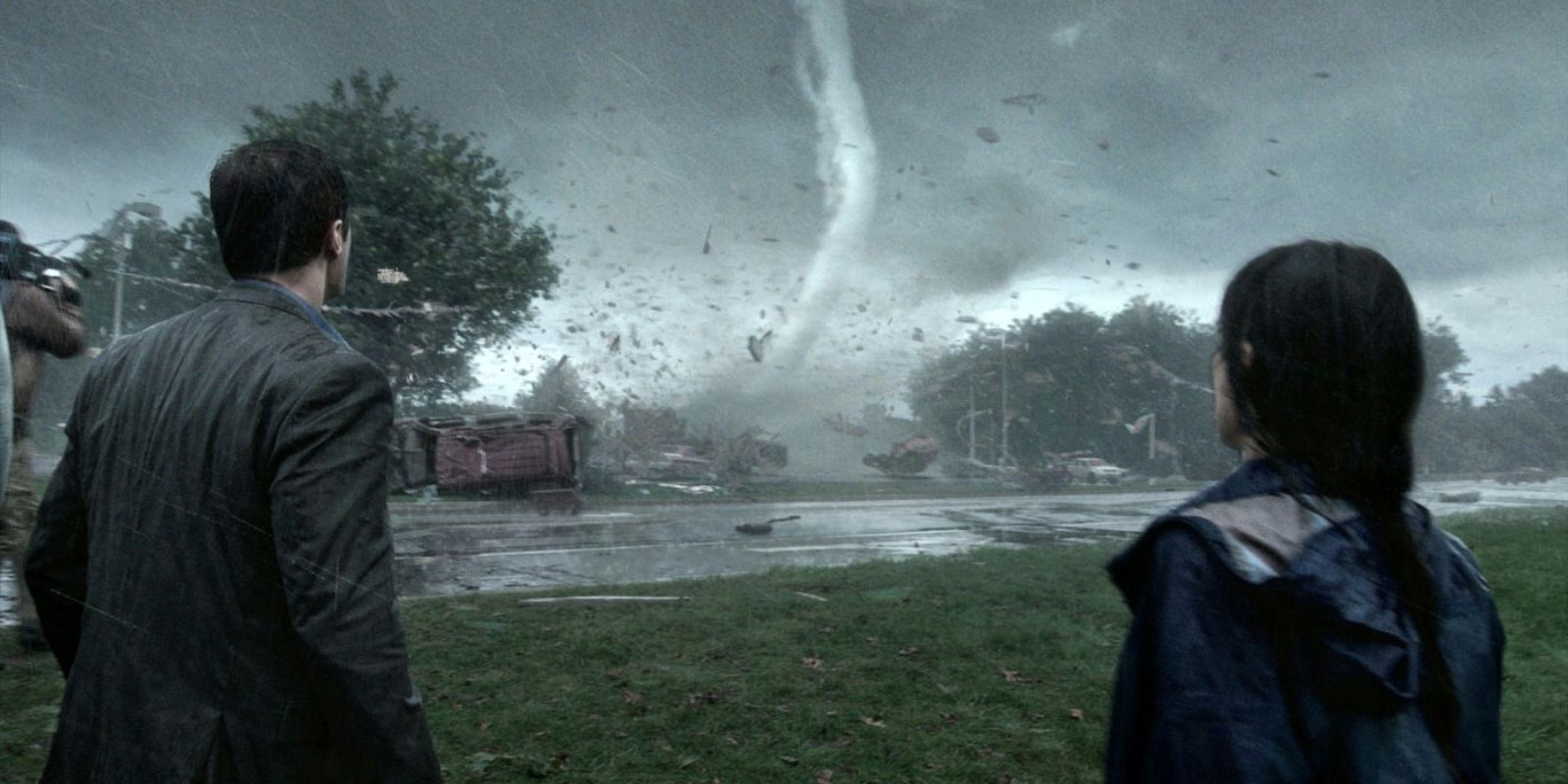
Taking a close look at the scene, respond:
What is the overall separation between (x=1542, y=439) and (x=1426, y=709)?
29.7 metres

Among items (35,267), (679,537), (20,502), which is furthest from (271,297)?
(679,537)

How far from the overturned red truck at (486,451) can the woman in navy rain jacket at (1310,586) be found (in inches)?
661

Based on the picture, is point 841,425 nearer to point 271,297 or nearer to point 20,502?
point 20,502

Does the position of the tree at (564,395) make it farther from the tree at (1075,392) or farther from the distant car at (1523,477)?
the distant car at (1523,477)

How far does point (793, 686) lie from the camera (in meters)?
4.69

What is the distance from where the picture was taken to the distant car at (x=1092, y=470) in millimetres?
37844

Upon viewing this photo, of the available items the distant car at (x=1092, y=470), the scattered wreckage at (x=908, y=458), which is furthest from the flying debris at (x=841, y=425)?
the distant car at (x=1092, y=470)

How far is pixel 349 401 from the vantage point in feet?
5.17

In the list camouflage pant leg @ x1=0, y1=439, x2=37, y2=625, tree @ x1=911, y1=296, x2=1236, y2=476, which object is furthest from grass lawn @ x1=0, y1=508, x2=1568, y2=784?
tree @ x1=911, y1=296, x2=1236, y2=476

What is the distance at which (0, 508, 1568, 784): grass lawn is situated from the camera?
150 inches

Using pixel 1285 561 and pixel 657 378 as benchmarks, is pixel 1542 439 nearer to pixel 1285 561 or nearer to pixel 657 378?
pixel 657 378

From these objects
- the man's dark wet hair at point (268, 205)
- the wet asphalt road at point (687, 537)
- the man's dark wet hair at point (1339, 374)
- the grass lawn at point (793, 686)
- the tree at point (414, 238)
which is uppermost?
the tree at point (414, 238)

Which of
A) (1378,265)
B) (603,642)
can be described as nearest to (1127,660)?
(1378,265)

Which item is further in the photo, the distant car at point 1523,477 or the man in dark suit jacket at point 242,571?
the distant car at point 1523,477
